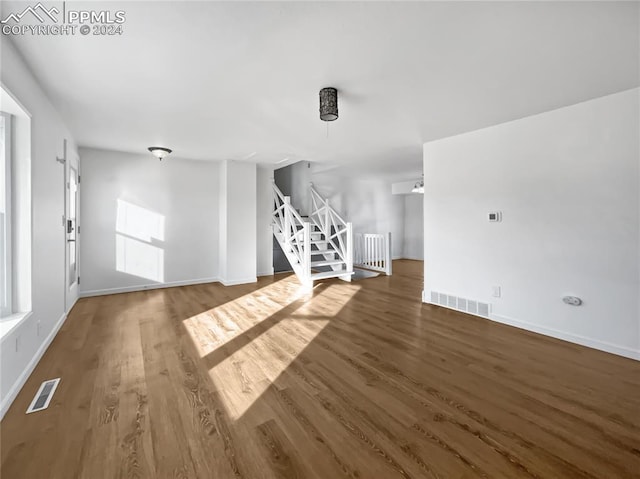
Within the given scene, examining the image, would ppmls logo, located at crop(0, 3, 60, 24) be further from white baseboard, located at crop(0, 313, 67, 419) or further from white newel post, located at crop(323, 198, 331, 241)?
white newel post, located at crop(323, 198, 331, 241)

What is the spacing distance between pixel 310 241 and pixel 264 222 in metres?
1.61

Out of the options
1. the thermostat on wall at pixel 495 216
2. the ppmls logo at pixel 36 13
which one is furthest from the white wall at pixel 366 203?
the ppmls logo at pixel 36 13

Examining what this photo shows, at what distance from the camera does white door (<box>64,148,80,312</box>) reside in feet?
12.5

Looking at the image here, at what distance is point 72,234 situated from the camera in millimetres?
4172

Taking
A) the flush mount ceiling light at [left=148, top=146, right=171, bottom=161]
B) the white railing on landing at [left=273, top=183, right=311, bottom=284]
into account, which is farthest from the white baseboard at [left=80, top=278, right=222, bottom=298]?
the flush mount ceiling light at [left=148, top=146, right=171, bottom=161]

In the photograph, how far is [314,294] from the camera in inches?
197

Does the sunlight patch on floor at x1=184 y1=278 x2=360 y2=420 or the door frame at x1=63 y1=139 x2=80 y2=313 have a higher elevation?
the door frame at x1=63 y1=139 x2=80 y2=313

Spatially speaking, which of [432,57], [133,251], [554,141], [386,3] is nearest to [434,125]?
[554,141]

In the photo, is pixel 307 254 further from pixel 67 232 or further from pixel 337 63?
pixel 337 63

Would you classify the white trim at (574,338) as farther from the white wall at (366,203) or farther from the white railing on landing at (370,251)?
the white wall at (366,203)

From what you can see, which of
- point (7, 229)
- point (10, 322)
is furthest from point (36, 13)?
point (10, 322)

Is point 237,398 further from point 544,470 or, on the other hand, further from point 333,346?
point 544,470

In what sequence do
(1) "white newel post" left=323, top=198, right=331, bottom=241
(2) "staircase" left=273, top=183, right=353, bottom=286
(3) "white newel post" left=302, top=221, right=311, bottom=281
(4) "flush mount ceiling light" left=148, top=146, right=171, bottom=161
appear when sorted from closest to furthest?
(4) "flush mount ceiling light" left=148, top=146, right=171, bottom=161, (3) "white newel post" left=302, top=221, right=311, bottom=281, (2) "staircase" left=273, top=183, right=353, bottom=286, (1) "white newel post" left=323, top=198, right=331, bottom=241

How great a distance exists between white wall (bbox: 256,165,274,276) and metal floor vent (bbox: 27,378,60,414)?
4.52 m
